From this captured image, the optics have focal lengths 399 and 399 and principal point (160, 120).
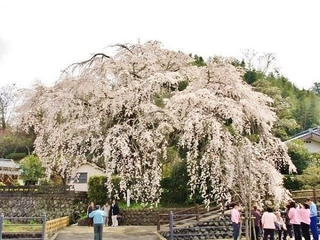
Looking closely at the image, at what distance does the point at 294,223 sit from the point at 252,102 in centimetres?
618

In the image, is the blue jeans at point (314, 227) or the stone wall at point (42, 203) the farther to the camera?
the stone wall at point (42, 203)

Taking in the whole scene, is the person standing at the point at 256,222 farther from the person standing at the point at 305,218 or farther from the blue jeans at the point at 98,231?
the blue jeans at the point at 98,231

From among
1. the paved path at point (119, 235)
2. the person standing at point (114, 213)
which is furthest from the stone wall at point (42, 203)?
the paved path at point (119, 235)

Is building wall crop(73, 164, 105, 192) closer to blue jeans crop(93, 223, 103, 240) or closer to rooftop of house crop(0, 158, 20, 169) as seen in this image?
rooftop of house crop(0, 158, 20, 169)

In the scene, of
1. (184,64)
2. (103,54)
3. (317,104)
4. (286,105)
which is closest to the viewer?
(103,54)

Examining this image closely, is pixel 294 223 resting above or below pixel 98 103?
below

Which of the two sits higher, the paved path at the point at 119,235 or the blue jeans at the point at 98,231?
the blue jeans at the point at 98,231

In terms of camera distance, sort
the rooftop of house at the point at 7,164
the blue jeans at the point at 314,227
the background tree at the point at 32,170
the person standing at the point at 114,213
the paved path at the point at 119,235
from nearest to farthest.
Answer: the blue jeans at the point at 314,227
the paved path at the point at 119,235
the person standing at the point at 114,213
the background tree at the point at 32,170
the rooftop of house at the point at 7,164

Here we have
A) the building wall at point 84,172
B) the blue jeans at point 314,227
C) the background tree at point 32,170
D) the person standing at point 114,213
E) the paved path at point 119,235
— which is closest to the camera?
the blue jeans at point 314,227

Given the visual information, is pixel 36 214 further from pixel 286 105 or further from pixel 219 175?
pixel 286 105

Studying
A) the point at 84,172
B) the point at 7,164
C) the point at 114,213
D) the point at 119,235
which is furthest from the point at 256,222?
the point at 7,164

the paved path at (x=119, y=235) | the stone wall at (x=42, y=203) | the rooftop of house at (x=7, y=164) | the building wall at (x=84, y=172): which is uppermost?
the rooftop of house at (x=7, y=164)

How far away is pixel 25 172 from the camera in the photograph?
33.2 metres

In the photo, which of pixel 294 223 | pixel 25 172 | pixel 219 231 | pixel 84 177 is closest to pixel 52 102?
pixel 219 231
